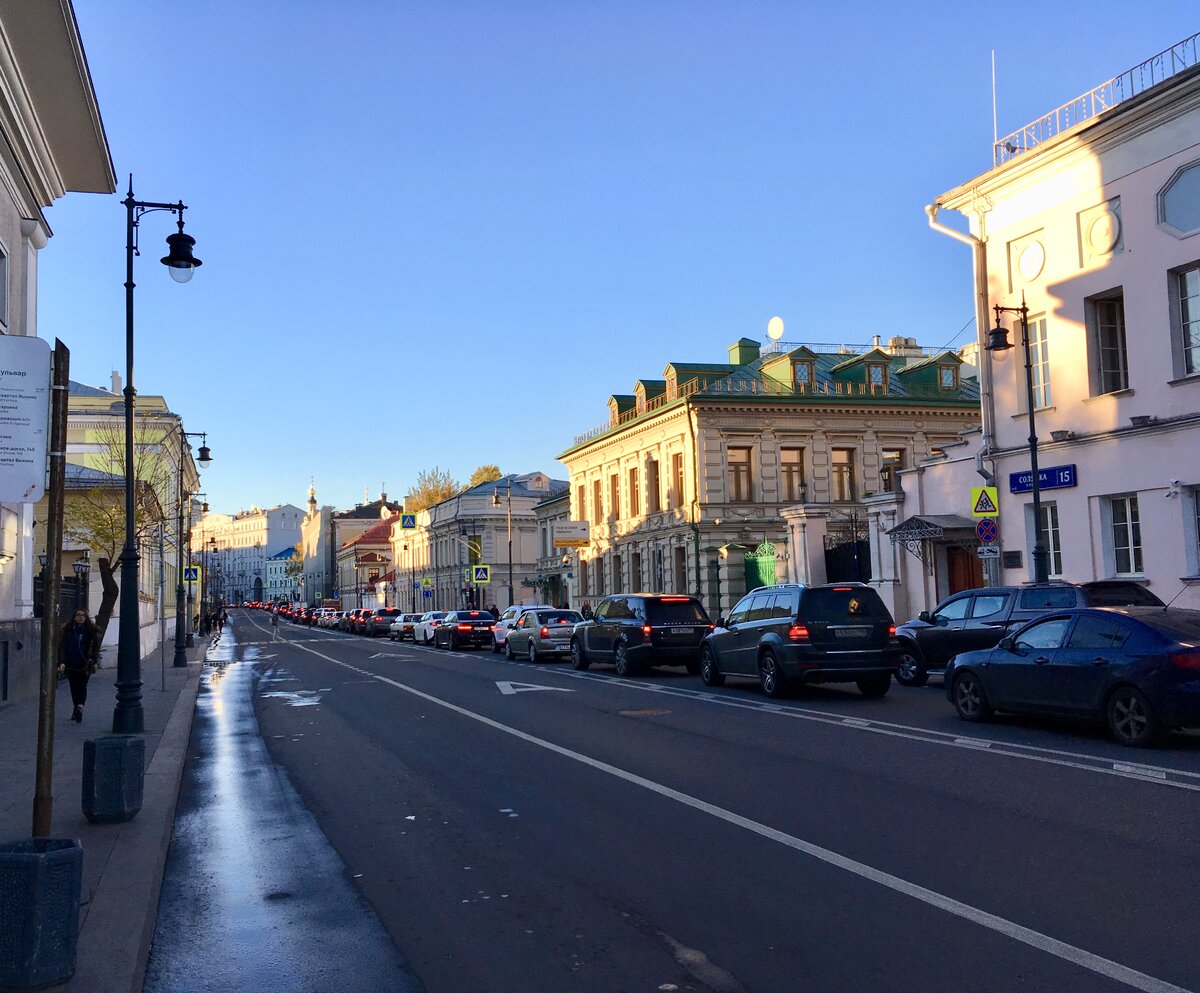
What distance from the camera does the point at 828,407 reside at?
45.1m

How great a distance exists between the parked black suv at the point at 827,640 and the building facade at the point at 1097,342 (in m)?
7.30

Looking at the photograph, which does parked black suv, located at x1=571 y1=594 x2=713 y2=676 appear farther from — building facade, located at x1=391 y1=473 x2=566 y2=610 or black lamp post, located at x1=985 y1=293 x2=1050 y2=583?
building facade, located at x1=391 y1=473 x2=566 y2=610

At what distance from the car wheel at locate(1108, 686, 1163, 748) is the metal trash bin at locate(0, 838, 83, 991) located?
32.6 feet

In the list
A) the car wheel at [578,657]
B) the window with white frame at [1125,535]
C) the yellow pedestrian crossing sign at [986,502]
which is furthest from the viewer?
the car wheel at [578,657]

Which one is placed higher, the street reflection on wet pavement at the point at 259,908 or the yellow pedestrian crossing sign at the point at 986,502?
the yellow pedestrian crossing sign at the point at 986,502

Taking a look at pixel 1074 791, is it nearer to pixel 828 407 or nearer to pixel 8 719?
pixel 8 719

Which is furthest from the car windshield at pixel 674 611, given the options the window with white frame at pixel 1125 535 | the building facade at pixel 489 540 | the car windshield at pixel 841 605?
the building facade at pixel 489 540

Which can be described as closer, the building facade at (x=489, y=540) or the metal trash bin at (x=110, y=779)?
the metal trash bin at (x=110, y=779)

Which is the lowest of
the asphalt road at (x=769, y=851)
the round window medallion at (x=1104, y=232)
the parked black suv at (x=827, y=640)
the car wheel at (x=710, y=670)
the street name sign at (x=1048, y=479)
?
the asphalt road at (x=769, y=851)

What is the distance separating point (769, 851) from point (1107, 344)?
1922cm

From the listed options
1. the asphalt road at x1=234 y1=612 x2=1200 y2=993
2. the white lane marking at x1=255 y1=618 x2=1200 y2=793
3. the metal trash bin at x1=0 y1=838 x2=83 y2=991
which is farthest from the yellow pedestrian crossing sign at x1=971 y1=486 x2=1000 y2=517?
the metal trash bin at x1=0 y1=838 x2=83 y2=991

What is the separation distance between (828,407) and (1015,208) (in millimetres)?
20680

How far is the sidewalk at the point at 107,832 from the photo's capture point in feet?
17.2

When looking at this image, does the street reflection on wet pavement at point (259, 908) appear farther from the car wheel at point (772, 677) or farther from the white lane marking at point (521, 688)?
the white lane marking at point (521, 688)
